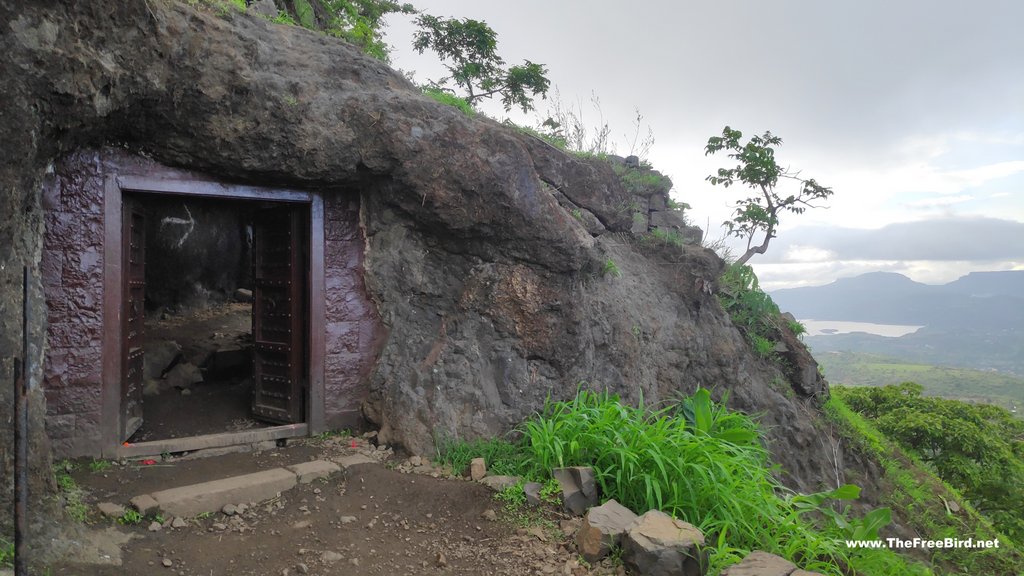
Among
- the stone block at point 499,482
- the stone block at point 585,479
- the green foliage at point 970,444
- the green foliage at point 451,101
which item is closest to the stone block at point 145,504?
the stone block at point 499,482

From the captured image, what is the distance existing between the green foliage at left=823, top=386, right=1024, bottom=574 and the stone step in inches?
279

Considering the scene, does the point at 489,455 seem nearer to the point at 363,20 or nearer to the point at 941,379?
the point at 363,20

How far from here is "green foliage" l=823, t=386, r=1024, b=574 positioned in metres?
7.13

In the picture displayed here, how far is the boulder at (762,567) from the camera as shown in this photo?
2.97 m

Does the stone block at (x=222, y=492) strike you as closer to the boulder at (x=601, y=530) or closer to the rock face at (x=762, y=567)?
the boulder at (x=601, y=530)

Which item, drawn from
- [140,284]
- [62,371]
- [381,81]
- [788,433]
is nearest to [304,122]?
[381,81]

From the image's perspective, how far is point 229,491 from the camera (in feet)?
12.5

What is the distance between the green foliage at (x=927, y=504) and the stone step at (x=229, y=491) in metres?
7.08

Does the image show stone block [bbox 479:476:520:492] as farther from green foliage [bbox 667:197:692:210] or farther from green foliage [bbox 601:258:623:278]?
green foliage [bbox 667:197:692:210]

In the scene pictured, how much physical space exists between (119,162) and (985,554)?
1021cm

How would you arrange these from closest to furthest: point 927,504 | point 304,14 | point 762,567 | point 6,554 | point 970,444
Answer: point 6,554, point 762,567, point 304,14, point 927,504, point 970,444

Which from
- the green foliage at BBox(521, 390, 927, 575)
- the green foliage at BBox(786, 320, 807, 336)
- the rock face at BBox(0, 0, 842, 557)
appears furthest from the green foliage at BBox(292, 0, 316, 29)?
the green foliage at BBox(786, 320, 807, 336)

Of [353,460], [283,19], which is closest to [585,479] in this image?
[353,460]

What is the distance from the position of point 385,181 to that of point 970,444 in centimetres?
1057
